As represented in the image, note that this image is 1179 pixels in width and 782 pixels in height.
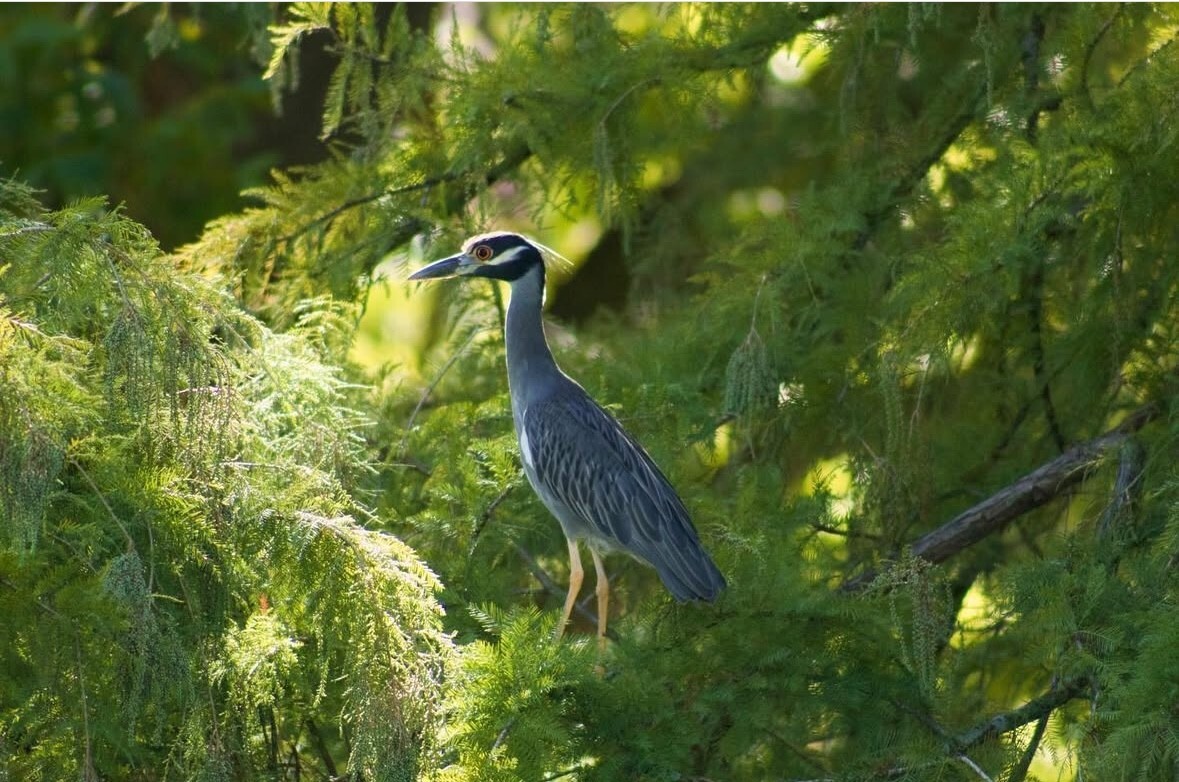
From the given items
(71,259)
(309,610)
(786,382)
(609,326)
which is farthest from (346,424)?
(609,326)

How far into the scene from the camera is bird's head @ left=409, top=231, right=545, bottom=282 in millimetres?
6285

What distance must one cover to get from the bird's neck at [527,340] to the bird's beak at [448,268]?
0.94 feet

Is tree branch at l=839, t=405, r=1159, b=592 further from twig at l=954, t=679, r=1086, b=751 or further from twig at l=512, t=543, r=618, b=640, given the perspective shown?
twig at l=512, t=543, r=618, b=640

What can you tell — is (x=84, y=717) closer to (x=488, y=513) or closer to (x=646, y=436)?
(x=488, y=513)

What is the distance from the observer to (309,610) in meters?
4.04

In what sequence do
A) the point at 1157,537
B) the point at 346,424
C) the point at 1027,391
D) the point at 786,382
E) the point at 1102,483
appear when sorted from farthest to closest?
1. the point at 1027,391
2. the point at 786,382
3. the point at 1102,483
4. the point at 346,424
5. the point at 1157,537

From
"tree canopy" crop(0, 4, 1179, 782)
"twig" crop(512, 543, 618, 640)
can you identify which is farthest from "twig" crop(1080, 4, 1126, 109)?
"twig" crop(512, 543, 618, 640)

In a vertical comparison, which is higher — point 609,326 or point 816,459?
point 609,326

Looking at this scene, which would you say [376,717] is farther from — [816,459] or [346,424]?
[816,459]

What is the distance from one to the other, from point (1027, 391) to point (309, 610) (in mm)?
3712

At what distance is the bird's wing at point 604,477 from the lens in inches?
219

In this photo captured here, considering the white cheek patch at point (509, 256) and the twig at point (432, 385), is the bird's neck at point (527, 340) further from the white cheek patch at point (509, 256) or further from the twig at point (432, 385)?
the twig at point (432, 385)

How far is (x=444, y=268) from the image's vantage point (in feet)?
20.6

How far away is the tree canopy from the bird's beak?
10.2 inches
